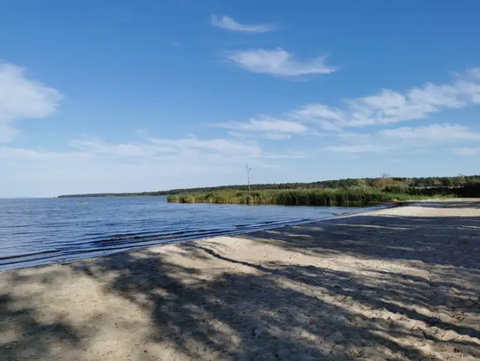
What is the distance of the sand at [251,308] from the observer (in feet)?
13.9

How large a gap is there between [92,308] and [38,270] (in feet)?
12.9

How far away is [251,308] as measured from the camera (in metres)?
5.71

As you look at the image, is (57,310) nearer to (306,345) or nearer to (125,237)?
(306,345)

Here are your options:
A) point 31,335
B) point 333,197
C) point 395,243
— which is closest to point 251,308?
point 31,335

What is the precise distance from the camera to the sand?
423 cm

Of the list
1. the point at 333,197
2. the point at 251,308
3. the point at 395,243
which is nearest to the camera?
the point at 251,308

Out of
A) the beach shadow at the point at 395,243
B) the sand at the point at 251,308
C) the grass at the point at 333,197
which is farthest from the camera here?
the grass at the point at 333,197

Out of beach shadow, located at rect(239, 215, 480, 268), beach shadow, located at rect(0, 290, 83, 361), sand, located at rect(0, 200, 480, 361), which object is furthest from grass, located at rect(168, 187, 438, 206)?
beach shadow, located at rect(0, 290, 83, 361)

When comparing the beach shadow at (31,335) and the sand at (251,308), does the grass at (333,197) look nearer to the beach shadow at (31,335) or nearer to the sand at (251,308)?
the sand at (251,308)

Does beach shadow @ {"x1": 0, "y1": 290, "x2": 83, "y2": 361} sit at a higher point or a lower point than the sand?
higher

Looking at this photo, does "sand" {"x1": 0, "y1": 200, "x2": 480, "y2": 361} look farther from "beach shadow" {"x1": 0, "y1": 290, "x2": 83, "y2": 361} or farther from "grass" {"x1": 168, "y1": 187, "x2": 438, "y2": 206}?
"grass" {"x1": 168, "y1": 187, "x2": 438, "y2": 206}

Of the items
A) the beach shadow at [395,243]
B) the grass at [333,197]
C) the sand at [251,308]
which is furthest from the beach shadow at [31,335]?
the grass at [333,197]

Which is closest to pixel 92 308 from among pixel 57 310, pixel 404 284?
pixel 57 310

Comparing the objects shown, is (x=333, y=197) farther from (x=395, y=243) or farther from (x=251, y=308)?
(x=251, y=308)
